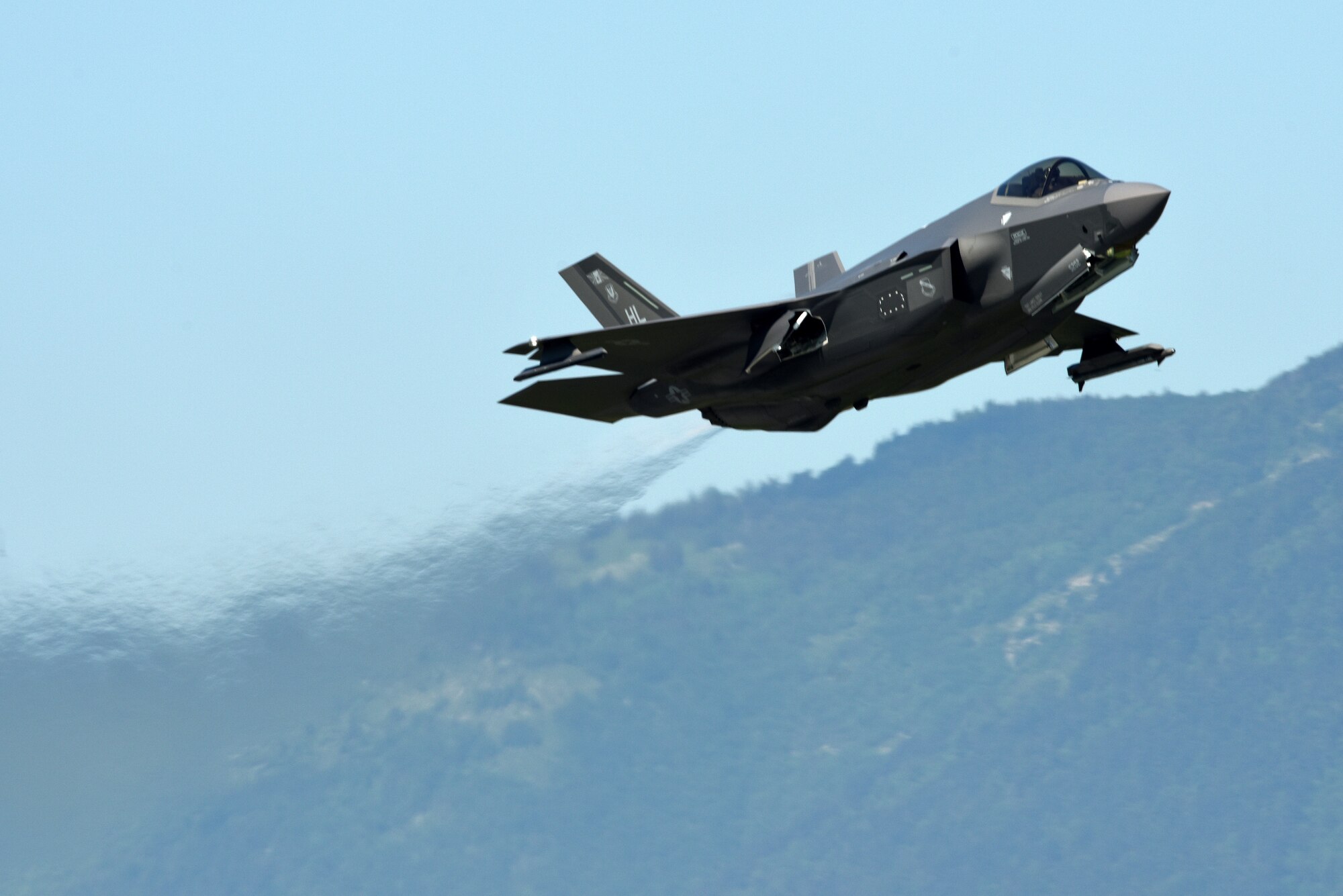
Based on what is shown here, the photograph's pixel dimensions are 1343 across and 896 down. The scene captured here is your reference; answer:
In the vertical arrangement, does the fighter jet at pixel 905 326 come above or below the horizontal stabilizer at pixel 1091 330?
above

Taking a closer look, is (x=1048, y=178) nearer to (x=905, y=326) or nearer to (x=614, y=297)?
(x=905, y=326)

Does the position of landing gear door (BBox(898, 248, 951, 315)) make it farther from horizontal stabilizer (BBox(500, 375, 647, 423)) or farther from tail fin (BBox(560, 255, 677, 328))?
tail fin (BBox(560, 255, 677, 328))

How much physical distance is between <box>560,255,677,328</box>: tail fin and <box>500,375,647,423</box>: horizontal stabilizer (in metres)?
2.27

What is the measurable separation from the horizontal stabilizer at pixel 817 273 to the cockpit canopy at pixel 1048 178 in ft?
16.0

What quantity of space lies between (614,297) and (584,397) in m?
2.98

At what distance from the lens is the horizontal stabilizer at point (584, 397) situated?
30.9 meters

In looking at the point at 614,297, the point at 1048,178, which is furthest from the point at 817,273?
the point at 1048,178

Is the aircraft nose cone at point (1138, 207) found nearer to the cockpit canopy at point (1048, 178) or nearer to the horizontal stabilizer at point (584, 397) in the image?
the cockpit canopy at point (1048, 178)

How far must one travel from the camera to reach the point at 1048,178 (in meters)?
27.4

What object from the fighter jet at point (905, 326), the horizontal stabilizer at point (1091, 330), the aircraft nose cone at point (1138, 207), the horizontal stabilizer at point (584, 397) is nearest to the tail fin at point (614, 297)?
the horizontal stabilizer at point (584, 397)

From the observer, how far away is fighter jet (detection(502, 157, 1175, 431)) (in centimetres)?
2644

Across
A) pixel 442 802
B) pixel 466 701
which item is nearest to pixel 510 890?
pixel 442 802

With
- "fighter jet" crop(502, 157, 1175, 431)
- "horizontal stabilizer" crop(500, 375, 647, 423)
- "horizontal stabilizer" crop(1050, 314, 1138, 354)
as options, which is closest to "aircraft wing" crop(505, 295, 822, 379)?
"fighter jet" crop(502, 157, 1175, 431)

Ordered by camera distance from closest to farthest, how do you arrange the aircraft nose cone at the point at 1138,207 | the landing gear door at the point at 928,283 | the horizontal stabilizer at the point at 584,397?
the aircraft nose cone at the point at 1138,207
the landing gear door at the point at 928,283
the horizontal stabilizer at the point at 584,397
